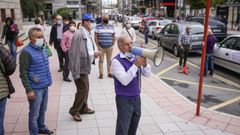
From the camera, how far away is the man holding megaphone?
11.7 ft

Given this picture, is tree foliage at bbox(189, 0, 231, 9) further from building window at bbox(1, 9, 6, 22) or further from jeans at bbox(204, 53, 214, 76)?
jeans at bbox(204, 53, 214, 76)

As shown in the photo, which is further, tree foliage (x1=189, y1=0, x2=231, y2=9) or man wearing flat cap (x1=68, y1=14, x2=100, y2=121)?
tree foliage (x1=189, y1=0, x2=231, y2=9)

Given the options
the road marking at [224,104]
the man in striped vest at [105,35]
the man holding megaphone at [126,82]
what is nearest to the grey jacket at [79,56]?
the man holding megaphone at [126,82]

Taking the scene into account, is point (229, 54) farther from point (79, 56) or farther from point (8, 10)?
point (8, 10)

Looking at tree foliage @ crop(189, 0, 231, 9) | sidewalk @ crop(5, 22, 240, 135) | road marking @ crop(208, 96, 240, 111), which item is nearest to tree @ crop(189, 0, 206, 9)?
tree foliage @ crop(189, 0, 231, 9)

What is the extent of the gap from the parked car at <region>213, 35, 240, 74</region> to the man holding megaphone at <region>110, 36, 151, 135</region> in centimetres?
655

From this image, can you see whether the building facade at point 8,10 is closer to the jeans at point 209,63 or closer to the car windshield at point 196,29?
the car windshield at point 196,29

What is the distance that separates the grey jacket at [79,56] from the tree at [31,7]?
4969cm

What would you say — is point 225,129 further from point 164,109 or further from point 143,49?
point 143,49

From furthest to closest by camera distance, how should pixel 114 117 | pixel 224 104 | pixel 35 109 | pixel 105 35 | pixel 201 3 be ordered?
pixel 201 3 → pixel 105 35 → pixel 224 104 → pixel 114 117 → pixel 35 109

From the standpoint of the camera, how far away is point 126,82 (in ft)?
11.8

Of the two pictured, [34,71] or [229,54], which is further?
[229,54]

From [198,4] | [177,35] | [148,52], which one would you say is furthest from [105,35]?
[198,4]

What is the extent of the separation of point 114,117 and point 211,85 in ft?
13.8
